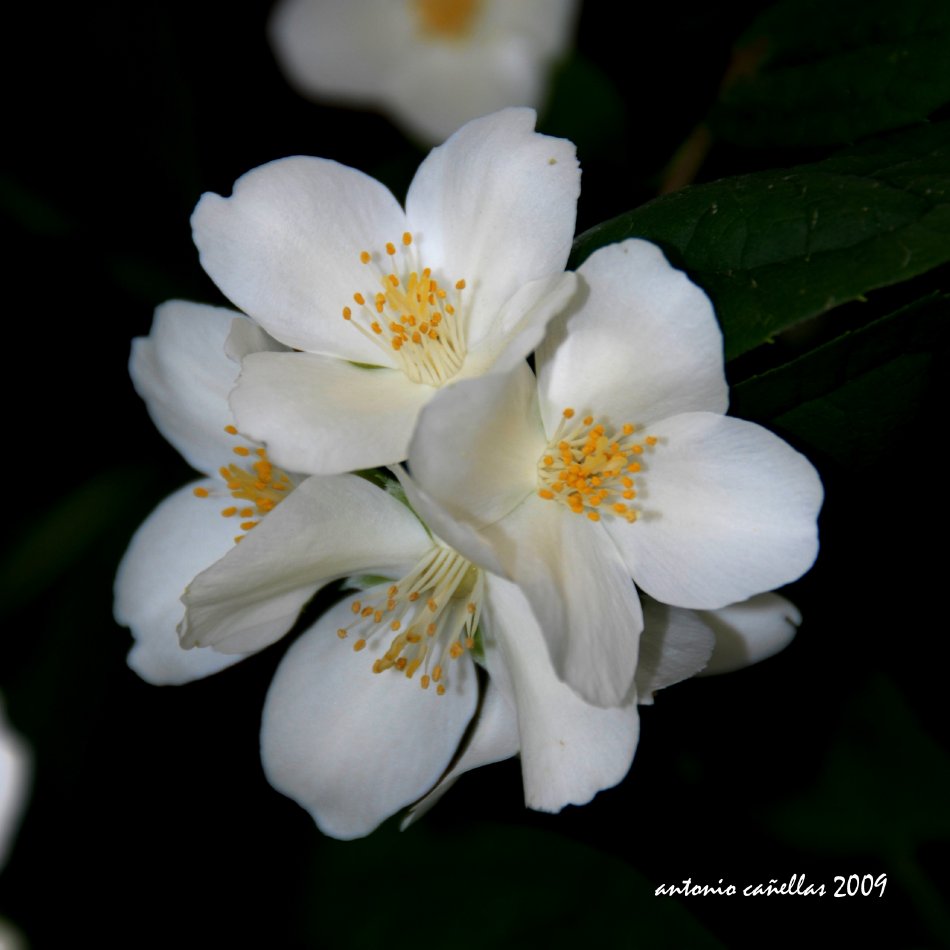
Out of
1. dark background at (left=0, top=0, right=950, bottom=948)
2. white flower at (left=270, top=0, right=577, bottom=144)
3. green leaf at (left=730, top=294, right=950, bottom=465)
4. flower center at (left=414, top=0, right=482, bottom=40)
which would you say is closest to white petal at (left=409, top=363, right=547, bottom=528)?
green leaf at (left=730, top=294, right=950, bottom=465)

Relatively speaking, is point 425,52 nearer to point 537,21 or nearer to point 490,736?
point 537,21

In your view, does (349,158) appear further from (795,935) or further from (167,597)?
(795,935)

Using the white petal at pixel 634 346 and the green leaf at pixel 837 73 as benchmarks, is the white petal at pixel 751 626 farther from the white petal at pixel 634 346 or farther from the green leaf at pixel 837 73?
the green leaf at pixel 837 73

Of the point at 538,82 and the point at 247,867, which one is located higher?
the point at 538,82

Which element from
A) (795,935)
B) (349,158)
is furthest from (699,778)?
(349,158)

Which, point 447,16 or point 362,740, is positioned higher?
point 447,16

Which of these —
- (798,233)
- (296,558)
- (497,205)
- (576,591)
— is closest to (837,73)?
(798,233)
